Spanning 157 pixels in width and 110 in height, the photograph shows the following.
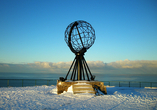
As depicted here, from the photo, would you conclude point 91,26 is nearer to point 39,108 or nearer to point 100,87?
point 100,87

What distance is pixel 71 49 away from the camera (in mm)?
16562

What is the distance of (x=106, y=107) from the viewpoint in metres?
8.66

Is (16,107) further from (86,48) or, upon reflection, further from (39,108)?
(86,48)

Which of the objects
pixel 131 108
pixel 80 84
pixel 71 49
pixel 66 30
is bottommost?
pixel 131 108

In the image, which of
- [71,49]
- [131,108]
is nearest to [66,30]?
[71,49]

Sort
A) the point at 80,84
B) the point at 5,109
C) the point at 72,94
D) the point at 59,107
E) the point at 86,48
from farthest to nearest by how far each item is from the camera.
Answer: the point at 86,48 → the point at 80,84 → the point at 72,94 → the point at 59,107 → the point at 5,109

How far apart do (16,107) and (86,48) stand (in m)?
10.1

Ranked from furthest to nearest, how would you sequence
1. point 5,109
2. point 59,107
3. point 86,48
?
point 86,48 → point 59,107 → point 5,109

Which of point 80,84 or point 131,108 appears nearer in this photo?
point 131,108

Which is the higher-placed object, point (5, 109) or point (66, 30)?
point (66, 30)

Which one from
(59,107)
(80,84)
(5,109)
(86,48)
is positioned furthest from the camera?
(86,48)

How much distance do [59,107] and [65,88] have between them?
5.11 metres

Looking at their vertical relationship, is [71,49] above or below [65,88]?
above

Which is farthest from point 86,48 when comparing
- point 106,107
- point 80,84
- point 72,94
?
point 106,107
